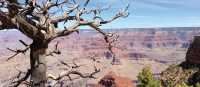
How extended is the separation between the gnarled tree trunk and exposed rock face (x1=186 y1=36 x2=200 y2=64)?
9858 cm

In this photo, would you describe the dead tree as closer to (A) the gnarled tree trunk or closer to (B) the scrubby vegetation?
(A) the gnarled tree trunk

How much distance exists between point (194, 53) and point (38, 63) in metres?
104

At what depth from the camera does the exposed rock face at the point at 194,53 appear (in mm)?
107206

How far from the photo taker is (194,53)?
362 ft

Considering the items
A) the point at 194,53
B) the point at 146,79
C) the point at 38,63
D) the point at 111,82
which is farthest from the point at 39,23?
the point at 111,82

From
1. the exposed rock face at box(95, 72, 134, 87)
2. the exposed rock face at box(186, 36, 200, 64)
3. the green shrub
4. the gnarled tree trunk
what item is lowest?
the exposed rock face at box(95, 72, 134, 87)

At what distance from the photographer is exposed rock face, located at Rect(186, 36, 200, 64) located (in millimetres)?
107206

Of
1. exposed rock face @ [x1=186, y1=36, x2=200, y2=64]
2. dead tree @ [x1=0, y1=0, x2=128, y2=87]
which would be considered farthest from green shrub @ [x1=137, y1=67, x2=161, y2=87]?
dead tree @ [x1=0, y1=0, x2=128, y2=87]

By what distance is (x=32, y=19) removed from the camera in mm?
9320

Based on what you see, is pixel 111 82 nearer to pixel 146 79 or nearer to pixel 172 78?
pixel 172 78

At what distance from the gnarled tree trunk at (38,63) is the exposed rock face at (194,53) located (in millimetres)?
98580

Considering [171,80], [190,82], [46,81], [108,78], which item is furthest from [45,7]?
[108,78]

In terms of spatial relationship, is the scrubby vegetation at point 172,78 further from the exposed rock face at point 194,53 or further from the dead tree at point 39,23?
the dead tree at point 39,23

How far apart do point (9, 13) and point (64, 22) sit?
1518mm
